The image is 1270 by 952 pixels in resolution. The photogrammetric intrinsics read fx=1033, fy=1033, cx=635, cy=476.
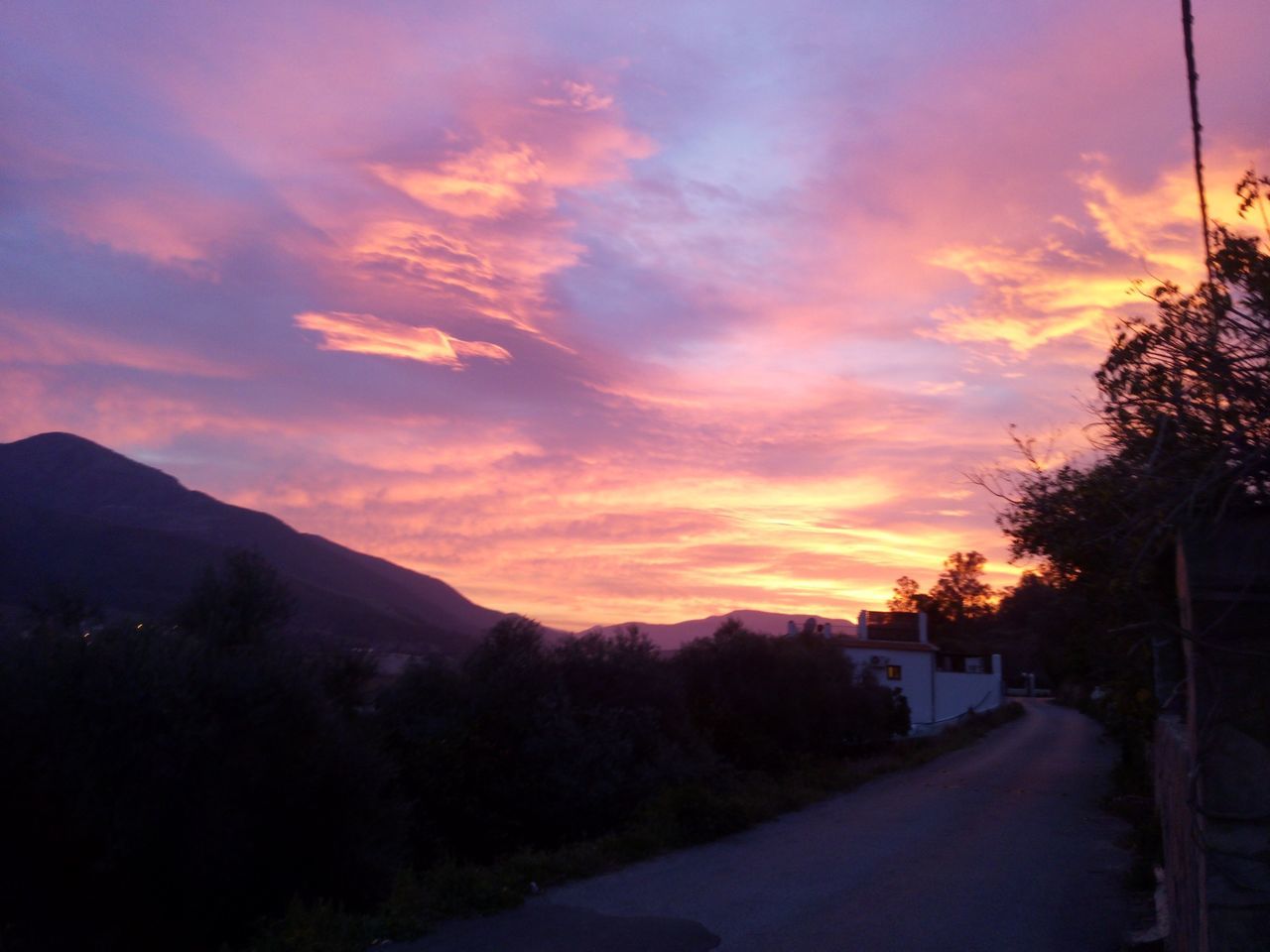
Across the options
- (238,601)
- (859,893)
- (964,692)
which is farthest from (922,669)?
(859,893)

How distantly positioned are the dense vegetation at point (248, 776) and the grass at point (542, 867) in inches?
4.0

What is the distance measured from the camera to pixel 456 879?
982 cm

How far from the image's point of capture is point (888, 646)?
47.8 metres

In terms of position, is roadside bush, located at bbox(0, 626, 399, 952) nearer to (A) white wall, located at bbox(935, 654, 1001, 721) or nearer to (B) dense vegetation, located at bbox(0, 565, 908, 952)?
(B) dense vegetation, located at bbox(0, 565, 908, 952)

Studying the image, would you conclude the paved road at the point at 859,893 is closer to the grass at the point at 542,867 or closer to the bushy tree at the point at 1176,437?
the grass at the point at 542,867

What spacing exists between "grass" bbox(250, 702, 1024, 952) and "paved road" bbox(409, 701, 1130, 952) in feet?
0.93

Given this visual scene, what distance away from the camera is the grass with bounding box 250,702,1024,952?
8414 mm

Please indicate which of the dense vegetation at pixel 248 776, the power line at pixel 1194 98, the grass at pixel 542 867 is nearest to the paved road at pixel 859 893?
the grass at pixel 542 867

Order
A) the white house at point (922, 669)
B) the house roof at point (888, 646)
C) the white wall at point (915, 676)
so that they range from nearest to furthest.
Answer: the house roof at point (888, 646)
the white house at point (922, 669)
the white wall at point (915, 676)

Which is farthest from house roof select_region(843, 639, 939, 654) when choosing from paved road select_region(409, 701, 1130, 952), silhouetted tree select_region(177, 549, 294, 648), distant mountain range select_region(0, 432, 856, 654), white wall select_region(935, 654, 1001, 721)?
silhouetted tree select_region(177, 549, 294, 648)

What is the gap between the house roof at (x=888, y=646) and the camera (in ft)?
148

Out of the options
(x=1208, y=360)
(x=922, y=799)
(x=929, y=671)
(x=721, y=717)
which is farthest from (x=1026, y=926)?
(x=929, y=671)

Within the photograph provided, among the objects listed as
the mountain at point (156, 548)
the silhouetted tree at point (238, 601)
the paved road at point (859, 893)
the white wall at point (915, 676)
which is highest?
the mountain at point (156, 548)

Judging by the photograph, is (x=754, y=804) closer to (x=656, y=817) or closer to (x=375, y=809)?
(x=656, y=817)
